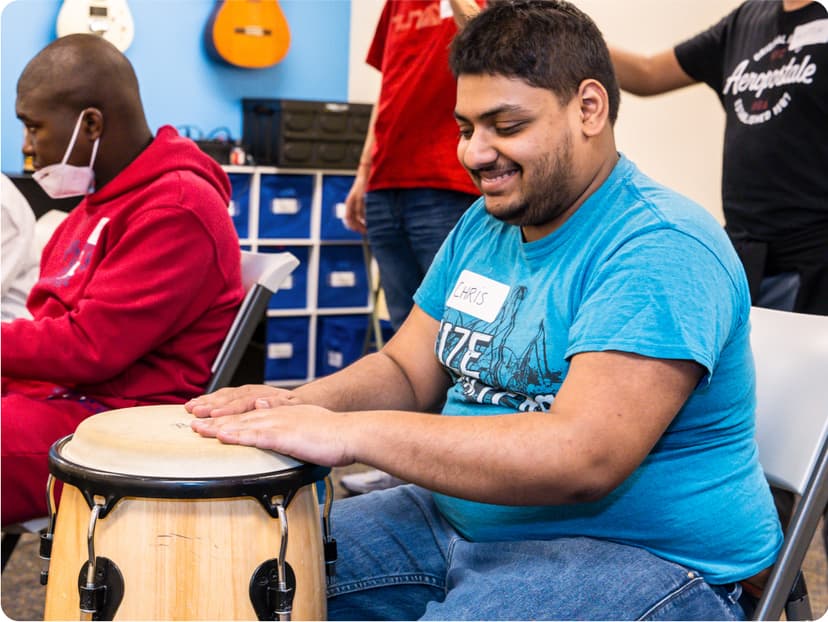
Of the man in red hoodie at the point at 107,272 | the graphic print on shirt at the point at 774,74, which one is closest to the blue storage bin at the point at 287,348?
the man in red hoodie at the point at 107,272

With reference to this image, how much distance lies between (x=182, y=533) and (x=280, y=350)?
3.70 m

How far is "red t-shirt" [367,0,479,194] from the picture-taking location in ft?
8.01

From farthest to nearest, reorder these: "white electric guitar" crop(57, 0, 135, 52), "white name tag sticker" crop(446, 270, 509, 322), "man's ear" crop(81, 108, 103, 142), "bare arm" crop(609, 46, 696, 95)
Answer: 1. "white electric guitar" crop(57, 0, 135, 52)
2. "bare arm" crop(609, 46, 696, 95)
3. "man's ear" crop(81, 108, 103, 142)
4. "white name tag sticker" crop(446, 270, 509, 322)

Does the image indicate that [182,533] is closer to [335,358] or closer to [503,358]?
[503,358]

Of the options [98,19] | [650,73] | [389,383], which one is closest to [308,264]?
[98,19]

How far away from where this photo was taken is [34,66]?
194 centimetres

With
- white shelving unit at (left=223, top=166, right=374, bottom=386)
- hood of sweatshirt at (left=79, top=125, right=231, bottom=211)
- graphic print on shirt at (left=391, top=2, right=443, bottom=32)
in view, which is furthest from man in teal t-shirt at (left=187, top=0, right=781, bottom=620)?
white shelving unit at (left=223, top=166, right=374, bottom=386)

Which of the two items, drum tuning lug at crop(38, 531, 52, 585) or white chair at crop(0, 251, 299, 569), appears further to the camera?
white chair at crop(0, 251, 299, 569)

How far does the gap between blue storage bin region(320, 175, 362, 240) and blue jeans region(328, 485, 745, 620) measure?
3.45 meters

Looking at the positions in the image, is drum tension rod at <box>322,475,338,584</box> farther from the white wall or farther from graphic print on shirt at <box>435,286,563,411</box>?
the white wall

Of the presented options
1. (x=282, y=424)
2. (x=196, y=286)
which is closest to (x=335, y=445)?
(x=282, y=424)

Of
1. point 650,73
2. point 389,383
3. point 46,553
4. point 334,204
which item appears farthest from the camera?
point 334,204

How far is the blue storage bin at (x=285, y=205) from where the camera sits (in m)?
4.57

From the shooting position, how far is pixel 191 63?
4.89 meters
